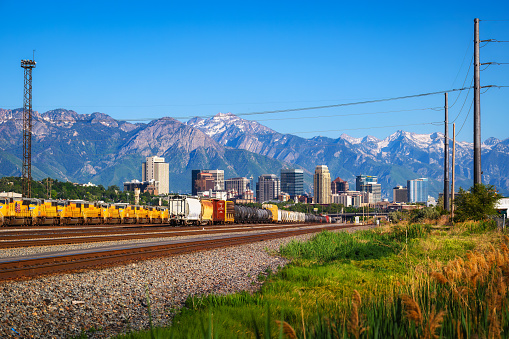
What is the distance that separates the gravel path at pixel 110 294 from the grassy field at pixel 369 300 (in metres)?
0.99

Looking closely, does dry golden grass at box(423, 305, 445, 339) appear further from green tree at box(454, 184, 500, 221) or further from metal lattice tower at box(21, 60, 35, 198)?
metal lattice tower at box(21, 60, 35, 198)

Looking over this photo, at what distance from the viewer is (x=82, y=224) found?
57125 millimetres

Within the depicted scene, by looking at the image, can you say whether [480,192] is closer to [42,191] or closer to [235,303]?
[235,303]

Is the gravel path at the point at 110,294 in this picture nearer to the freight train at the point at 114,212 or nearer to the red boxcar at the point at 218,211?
the freight train at the point at 114,212

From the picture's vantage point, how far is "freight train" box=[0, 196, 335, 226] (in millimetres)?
47875

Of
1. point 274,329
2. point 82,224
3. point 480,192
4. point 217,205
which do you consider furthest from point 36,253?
point 217,205

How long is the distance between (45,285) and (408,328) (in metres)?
10.3

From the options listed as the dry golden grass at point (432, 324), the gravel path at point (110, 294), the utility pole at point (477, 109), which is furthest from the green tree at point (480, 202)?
the dry golden grass at point (432, 324)

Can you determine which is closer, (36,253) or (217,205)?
(36,253)

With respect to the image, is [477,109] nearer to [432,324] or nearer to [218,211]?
[432,324]

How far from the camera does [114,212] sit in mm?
65750

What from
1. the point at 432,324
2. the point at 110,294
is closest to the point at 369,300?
the point at 432,324

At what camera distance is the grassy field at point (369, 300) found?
4984mm

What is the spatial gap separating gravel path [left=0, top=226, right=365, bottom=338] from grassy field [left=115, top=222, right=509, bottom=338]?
38.9 inches
